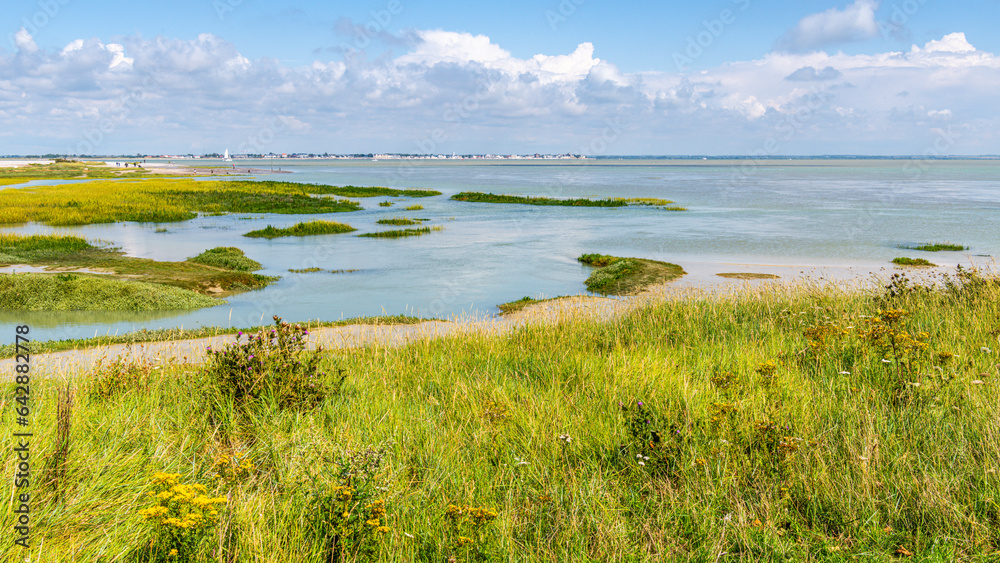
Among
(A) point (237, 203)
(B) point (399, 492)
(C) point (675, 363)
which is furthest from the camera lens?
(A) point (237, 203)

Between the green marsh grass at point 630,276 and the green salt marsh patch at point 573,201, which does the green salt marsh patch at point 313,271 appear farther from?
the green salt marsh patch at point 573,201

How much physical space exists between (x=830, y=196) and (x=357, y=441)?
74.8m

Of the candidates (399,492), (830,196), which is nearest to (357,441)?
(399,492)

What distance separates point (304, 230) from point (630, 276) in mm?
23587

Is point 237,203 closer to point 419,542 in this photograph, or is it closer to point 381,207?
point 381,207

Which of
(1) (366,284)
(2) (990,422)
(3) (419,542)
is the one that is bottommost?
(1) (366,284)

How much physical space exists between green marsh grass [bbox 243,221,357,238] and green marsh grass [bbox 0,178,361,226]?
11.5 meters

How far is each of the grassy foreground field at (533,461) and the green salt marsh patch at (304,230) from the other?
31.9 metres

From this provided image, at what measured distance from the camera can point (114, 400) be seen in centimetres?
609

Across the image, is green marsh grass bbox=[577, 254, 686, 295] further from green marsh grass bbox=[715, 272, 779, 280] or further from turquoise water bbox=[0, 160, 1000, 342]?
green marsh grass bbox=[715, 272, 779, 280]

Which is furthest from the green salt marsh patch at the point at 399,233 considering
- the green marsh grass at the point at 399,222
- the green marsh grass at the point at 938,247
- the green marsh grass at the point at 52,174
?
the green marsh grass at the point at 52,174

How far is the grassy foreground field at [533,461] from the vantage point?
11.7 ft

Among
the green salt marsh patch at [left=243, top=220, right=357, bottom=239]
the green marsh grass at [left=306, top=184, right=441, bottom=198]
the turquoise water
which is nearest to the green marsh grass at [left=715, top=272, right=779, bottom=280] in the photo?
the turquoise water

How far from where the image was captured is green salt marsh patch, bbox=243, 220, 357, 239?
3738 cm
